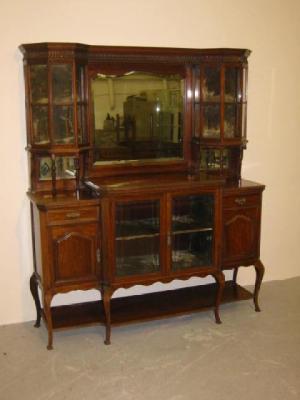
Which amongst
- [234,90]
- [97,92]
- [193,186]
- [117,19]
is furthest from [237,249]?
[117,19]

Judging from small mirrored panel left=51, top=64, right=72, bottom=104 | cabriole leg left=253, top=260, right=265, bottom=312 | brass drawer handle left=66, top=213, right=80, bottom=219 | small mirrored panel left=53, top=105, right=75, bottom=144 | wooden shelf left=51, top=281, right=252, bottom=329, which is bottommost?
wooden shelf left=51, top=281, right=252, bottom=329

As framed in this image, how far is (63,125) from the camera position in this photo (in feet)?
10.0

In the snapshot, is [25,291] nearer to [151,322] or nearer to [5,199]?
[5,199]

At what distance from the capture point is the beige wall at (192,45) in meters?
3.07

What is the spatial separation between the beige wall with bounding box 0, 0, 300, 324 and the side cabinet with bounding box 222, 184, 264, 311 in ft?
1.67

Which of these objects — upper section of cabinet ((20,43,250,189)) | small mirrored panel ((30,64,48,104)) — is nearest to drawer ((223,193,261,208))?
upper section of cabinet ((20,43,250,189))

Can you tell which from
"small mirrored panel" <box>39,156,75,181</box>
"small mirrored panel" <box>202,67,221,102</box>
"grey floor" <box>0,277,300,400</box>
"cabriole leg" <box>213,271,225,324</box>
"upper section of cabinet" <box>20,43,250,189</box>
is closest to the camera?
"grey floor" <box>0,277,300,400</box>

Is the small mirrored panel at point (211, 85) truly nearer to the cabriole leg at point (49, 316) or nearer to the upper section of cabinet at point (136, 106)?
the upper section of cabinet at point (136, 106)

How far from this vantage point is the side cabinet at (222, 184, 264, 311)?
3.30 metres

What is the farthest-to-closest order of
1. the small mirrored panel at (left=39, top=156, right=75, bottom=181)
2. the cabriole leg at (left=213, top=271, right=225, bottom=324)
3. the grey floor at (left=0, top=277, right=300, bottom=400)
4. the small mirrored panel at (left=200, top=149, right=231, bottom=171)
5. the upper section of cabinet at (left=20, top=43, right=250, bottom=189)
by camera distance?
the small mirrored panel at (left=200, top=149, right=231, bottom=171) → the cabriole leg at (left=213, top=271, right=225, bottom=324) → the small mirrored panel at (left=39, top=156, right=75, bottom=181) → the upper section of cabinet at (left=20, top=43, right=250, bottom=189) → the grey floor at (left=0, top=277, right=300, bottom=400)

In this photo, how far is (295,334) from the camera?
3.18 meters

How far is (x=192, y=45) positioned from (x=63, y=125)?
3.82ft

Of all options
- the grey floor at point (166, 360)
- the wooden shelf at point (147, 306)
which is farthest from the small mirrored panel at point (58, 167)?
the grey floor at point (166, 360)

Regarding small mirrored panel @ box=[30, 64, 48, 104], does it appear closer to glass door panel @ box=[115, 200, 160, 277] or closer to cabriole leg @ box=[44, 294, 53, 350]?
glass door panel @ box=[115, 200, 160, 277]
